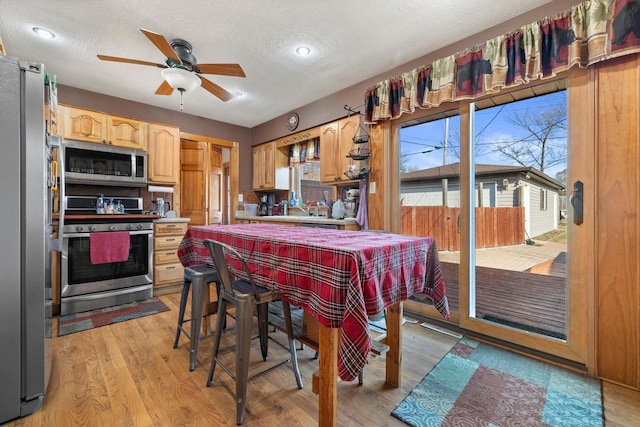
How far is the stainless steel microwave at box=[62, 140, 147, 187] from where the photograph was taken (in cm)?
327

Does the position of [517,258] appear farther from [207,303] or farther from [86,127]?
[86,127]

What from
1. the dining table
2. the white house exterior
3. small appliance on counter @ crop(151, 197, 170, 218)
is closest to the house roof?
the white house exterior

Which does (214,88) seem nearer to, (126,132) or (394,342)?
(126,132)

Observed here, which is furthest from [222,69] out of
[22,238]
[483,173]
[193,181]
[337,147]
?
[193,181]

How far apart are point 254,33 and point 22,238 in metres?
2.12

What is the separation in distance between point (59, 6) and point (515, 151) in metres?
3.71

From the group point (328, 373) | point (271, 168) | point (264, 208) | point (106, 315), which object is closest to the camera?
point (328, 373)

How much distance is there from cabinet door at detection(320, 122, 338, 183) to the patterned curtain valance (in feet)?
3.11

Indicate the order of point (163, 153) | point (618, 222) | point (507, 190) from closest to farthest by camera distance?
1. point (618, 222)
2. point (507, 190)
3. point (163, 153)

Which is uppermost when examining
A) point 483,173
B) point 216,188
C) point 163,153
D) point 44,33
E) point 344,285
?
point 44,33

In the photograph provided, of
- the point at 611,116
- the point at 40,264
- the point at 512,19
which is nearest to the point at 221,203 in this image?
the point at 40,264

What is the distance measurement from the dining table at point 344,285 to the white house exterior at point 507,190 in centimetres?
124

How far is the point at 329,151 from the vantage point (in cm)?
361

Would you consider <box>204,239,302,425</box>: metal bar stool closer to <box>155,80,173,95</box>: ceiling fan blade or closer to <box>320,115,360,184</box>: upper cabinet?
<box>155,80,173,95</box>: ceiling fan blade
